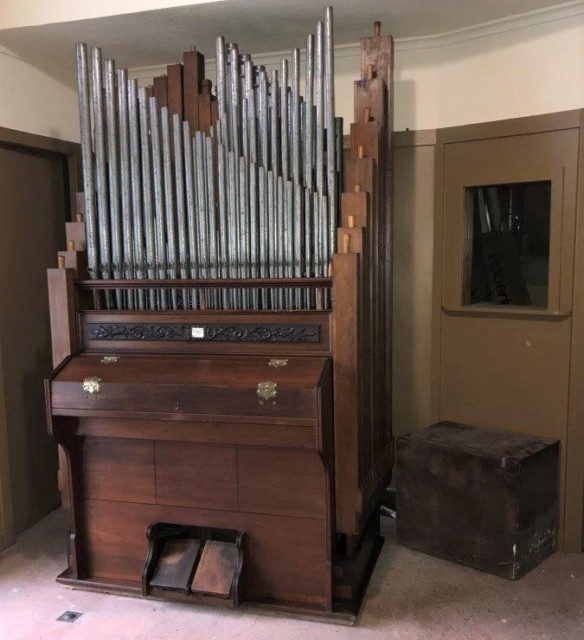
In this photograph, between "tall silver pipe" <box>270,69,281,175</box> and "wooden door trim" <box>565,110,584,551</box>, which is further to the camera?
"wooden door trim" <box>565,110,584,551</box>

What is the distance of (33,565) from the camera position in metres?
2.58

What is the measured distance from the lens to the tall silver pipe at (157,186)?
227cm

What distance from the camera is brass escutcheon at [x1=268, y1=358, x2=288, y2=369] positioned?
2.10 meters

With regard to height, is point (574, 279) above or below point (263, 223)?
below

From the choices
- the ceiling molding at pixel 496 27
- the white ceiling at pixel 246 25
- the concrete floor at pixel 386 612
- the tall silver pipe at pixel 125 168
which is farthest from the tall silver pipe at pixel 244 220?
the concrete floor at pixel 386 612

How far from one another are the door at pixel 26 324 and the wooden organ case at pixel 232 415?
552mm

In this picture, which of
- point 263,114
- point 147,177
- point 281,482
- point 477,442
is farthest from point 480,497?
point 147,177

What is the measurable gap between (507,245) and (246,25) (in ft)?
4.94

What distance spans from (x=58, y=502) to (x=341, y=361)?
1915mm

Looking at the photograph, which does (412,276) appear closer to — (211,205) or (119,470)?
(211,205)

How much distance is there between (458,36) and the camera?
2.64 metres

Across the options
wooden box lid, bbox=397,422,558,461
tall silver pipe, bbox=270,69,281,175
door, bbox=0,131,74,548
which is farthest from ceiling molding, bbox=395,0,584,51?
door, bbox=0,131,74,548

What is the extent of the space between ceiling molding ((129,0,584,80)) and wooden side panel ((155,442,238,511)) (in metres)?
1.73

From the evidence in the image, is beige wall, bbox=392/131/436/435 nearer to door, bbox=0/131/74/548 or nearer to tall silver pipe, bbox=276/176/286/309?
tall silver pipe, bbox=276/176/286/309
